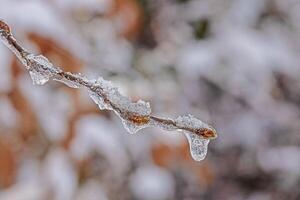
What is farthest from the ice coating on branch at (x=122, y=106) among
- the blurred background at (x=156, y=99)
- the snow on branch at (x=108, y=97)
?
the blurred background at (x=156, y=99)

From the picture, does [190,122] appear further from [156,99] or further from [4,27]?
[156,99]

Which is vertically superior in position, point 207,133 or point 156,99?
point 156,99

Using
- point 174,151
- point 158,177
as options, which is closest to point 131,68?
point 174,151

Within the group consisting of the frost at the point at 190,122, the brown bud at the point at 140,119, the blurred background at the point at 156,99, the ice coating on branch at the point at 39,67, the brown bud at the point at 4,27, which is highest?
the blurred background at the point at 156,99

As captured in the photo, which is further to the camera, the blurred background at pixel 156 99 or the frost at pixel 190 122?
the blurred background at pixel 156 99

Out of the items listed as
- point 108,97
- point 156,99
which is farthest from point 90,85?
point 156,99

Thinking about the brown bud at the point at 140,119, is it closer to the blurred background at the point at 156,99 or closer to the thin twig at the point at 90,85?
the thin twig at the point at 90,85

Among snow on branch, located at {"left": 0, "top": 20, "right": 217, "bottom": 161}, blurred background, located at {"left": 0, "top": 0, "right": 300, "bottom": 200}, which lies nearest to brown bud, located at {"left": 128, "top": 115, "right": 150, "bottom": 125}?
snow on branch, located at {"left": 0, "top": 20, "right": 217, "bottom": 161}

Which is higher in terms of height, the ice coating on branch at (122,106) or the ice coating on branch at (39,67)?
the ice coating on branch at (122,106)

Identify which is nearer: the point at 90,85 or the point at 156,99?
the point at 90,85
